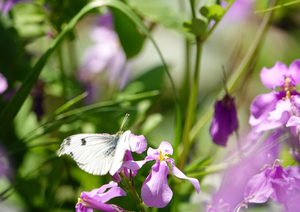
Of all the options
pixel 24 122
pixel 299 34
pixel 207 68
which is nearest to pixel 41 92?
pixel 24 122

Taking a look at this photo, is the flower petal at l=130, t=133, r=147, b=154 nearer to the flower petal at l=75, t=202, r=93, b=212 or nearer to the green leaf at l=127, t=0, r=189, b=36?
the flower petal at l=75, t=202, r=93, b=212

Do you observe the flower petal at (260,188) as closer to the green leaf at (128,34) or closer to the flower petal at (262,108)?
the flower petal at (262,108)

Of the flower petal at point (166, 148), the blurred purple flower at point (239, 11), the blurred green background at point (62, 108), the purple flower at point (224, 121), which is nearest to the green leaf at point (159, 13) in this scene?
the blurred green background at point (62, 108)

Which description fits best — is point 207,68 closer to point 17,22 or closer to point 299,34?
point 299,34

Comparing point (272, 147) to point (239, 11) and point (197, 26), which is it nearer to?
point (197, 26)

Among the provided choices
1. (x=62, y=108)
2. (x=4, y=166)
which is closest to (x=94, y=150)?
(x=62, y=108)

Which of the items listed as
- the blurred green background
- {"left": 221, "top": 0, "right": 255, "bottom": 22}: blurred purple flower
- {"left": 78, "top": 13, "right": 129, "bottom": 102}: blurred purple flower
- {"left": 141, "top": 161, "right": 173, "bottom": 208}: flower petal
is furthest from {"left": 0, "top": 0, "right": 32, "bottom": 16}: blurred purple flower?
{"left": 221, "top": 0, "right": 255, "bottom": 22}: blurred purple flower
